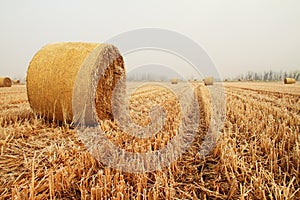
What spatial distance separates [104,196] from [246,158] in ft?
5.50

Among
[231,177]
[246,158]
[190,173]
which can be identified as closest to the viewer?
[231,177]

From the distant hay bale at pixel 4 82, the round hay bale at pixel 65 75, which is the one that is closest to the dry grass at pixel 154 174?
the round hay bale at pixel 65 75

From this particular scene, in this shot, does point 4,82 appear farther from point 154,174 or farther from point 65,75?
point 154,174

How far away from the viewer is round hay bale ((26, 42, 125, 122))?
13.3ft

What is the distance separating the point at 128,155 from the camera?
2705 millimetres

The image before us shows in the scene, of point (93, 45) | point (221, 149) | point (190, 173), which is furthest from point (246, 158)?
point (93, 45)

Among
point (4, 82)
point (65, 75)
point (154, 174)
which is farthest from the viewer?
point (4, 82)

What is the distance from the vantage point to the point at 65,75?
409 centimetres

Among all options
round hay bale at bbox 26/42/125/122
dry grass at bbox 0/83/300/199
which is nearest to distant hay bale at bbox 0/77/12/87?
round hay bale at bbox 26/42/125/122

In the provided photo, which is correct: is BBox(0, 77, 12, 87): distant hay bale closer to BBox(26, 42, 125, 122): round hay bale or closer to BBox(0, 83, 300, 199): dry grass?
BBox(26, 42, 125, 122): round hay bale

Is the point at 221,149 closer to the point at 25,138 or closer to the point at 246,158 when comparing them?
the point at 246,158

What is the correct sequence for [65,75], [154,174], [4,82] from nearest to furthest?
[154,174] → [65,75] → [4,82]

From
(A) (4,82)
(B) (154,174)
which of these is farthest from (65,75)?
(A) (4,82)

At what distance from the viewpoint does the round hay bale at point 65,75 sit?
4047mm
